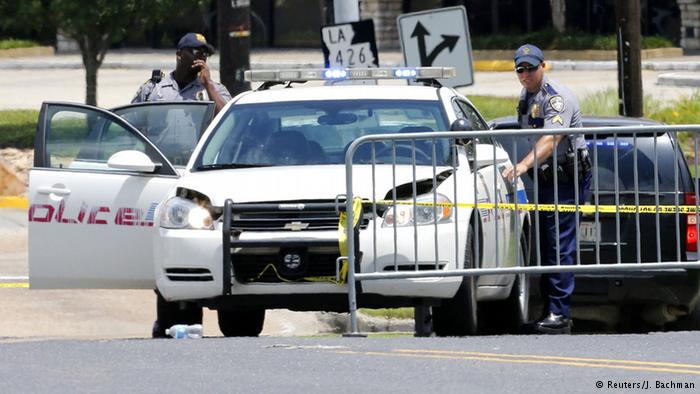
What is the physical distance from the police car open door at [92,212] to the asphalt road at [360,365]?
0.93m

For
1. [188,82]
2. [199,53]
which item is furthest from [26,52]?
[199,53]

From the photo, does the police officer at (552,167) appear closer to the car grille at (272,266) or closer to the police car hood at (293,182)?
the police car hood at (293,182)

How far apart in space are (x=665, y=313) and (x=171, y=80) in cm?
385

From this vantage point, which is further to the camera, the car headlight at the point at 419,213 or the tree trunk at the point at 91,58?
the tree trunk at the point at 91,58

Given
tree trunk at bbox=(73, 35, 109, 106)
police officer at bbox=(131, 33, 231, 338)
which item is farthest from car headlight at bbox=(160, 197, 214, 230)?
tree trunk at bbox=(73, 35, 109, 106)

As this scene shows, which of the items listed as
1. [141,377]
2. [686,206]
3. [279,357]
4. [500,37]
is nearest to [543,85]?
[686,206]

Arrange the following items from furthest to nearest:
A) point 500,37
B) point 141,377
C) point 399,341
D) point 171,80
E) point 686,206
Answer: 1. point 500,37
2. point 171,80
3. point 686,206
4. point 399,341
5. point 141,377

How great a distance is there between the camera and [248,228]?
29.2 ft

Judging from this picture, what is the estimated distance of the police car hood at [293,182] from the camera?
8.96 meters

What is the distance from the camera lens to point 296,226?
891cm

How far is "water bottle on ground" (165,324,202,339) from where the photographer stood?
9320 millimetres

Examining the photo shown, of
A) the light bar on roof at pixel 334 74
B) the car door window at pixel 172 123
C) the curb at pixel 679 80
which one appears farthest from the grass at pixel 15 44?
the light bar on roof at pixel 334 74

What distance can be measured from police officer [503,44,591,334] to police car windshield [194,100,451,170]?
0.55m

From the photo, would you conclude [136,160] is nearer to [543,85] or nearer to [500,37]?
[543,85]
